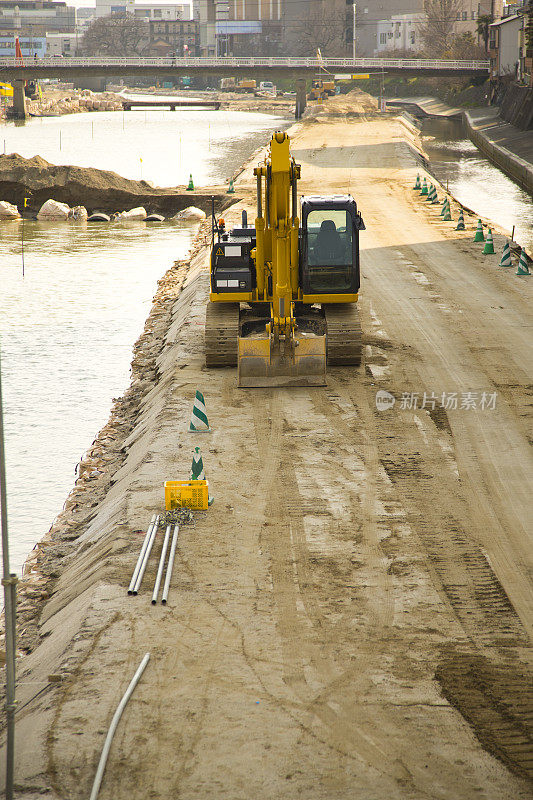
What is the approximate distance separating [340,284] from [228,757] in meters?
10.7

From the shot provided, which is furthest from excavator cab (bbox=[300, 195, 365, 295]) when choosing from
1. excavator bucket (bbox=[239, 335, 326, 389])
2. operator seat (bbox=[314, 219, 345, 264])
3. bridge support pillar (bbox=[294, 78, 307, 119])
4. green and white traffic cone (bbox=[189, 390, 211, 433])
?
bridge support pillar (bbox=[294, 78, 307, 119])

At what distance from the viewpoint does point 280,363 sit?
1591 centimetres

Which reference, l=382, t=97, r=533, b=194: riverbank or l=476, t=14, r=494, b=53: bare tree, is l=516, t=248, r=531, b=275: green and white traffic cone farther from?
l=476, t=14, r=494, b=53: bare tree

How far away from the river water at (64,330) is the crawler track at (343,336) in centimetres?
474

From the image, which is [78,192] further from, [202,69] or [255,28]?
[255,28]

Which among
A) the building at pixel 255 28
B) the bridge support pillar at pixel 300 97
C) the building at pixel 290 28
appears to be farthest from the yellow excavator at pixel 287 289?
the building at pixel 255 28

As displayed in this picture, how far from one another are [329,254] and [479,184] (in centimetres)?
3771

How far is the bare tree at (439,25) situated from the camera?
469 feet

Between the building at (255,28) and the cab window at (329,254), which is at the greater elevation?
the building at (255,28)

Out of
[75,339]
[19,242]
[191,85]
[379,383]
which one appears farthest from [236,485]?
[191,85]

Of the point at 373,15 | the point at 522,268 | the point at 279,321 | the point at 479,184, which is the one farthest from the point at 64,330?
the point at 373,15

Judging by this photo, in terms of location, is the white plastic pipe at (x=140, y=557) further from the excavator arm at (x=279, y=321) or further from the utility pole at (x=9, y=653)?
the excavator arm at (x=279, y=321)

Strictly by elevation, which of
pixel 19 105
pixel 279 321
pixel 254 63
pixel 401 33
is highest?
pixel 401 33

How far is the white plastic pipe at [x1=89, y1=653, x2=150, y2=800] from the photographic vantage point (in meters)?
6.66
